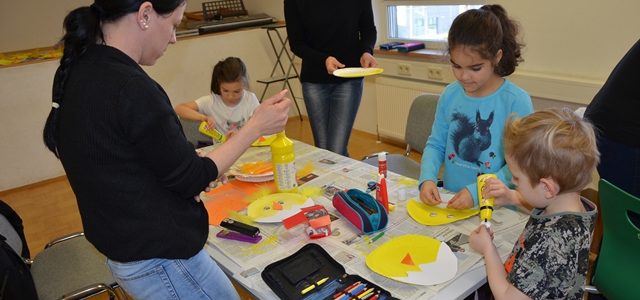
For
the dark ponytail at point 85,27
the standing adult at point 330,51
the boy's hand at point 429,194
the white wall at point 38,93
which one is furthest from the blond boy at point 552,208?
the white wall at point 38,93

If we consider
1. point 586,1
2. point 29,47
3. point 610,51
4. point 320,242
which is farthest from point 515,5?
point 29,47

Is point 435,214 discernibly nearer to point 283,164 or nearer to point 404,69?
point 283,164

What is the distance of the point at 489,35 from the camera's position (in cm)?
143

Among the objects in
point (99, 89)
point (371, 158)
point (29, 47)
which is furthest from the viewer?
point (29, 47)

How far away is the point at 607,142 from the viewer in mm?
1565

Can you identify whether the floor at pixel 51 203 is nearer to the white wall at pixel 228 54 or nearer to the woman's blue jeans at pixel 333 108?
the white wall at pixel 228 54

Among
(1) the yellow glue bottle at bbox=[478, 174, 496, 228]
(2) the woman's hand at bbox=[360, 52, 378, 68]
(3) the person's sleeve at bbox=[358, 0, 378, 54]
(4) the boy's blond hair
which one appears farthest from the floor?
(4) the boy's blond hair

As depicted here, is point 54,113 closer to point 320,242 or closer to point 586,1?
point 320,242

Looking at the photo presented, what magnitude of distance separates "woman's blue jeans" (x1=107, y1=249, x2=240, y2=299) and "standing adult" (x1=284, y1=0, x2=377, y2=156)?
140 cm

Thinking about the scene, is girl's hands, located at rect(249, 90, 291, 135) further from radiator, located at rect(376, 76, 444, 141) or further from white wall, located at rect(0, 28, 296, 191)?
white wall, located at rect(0, 28, 296, 191)

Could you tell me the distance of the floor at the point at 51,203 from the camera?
310 cm

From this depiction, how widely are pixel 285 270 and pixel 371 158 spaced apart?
1.36m

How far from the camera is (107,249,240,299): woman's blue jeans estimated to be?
1.10 m

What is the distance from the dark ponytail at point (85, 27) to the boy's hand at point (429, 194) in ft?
2.78
